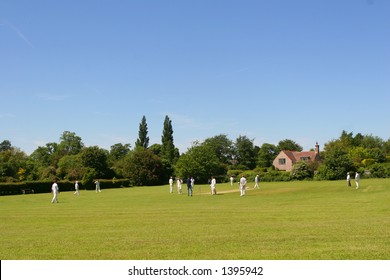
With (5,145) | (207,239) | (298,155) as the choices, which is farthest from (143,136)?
(207,239)

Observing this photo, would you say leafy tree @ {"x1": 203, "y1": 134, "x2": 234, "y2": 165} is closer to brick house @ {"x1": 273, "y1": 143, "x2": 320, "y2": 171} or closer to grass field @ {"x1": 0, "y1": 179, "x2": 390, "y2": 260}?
brick house @ {"x1": 273, "y1": 143, "x2": 320, "y2": 171}

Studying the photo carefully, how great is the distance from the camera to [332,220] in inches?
688

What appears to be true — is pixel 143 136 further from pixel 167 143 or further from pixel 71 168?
pixel 71 168

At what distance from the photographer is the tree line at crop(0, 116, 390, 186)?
77.2 meters

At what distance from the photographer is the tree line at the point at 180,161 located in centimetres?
7725

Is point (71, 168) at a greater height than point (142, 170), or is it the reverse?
point (71, 168)

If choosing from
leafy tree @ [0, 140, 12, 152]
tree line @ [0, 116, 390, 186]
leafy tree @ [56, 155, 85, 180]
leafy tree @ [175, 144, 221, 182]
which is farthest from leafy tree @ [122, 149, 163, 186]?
leafy tree @ [0, 140, 12, 152]

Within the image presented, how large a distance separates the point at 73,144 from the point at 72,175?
46053mm

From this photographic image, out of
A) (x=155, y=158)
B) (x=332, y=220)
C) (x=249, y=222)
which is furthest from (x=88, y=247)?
(x=155, y=158)

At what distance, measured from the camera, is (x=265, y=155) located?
132 meters

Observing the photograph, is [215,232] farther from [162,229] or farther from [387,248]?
[387,248]

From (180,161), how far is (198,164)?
4.30 metres

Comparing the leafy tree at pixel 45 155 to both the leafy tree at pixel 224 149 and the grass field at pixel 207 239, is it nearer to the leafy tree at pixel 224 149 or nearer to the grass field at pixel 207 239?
the leafy tree at pixel 224 149

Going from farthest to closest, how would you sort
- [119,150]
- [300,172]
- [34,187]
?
1. [119,150]
2. [300,172]
3. [34,187]
